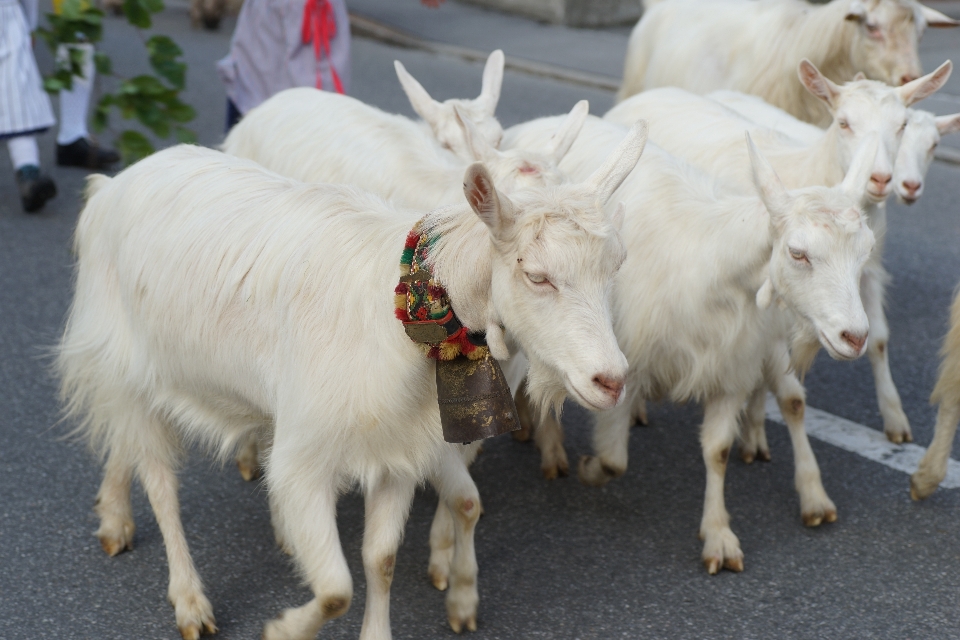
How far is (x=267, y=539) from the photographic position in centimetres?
388

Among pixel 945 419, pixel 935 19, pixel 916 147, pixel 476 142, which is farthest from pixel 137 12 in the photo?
pixel 945 419

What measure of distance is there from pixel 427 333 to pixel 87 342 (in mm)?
1382

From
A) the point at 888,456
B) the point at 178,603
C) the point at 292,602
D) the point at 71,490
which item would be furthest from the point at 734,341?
the point at 71,490

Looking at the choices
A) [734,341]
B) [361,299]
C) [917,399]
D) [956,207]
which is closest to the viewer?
[361,299]

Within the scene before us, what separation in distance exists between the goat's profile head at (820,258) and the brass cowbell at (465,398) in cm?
108

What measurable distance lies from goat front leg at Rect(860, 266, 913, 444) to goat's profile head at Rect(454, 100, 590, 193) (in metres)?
1.55

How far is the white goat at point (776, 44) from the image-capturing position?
5.65m

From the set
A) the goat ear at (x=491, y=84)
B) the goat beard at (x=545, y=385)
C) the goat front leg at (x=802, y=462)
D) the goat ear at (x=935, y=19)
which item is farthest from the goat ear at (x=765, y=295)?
the goat ear at (x=935, y=19)

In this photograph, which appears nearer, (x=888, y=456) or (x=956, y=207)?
(x=888, y=456)

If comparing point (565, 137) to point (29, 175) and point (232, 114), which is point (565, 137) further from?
point (29, 175)

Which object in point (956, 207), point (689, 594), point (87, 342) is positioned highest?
point (87, 342)

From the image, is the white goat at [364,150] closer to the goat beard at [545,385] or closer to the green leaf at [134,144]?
the green leaf at [134,144]

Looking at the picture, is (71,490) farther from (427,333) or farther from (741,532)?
(741,532)

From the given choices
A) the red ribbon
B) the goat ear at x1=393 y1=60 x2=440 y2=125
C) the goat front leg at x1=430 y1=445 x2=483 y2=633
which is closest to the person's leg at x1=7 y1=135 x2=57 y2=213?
the red ribbon
